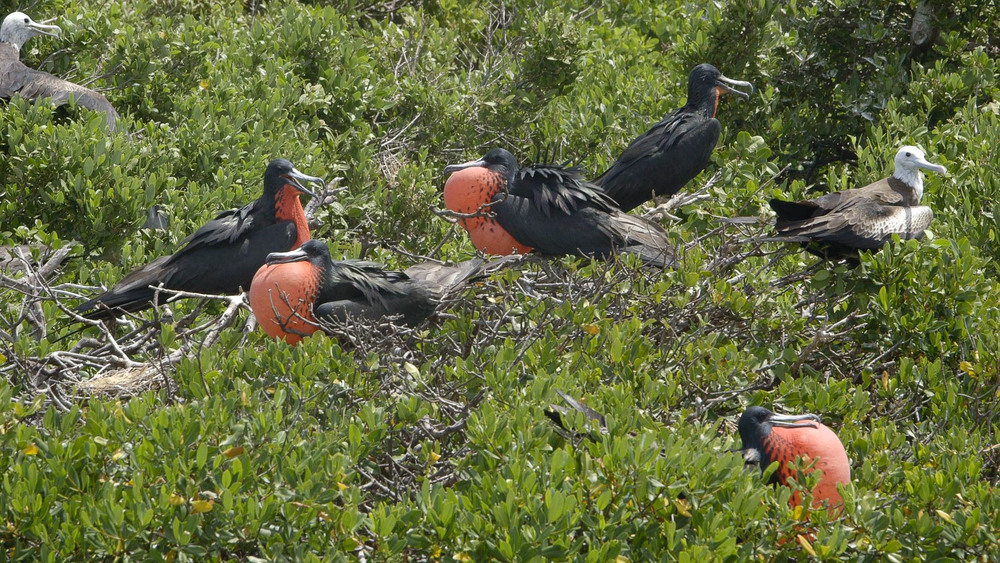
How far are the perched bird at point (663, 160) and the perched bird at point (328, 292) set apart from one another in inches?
50.6

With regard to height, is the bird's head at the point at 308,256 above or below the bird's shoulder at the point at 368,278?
above

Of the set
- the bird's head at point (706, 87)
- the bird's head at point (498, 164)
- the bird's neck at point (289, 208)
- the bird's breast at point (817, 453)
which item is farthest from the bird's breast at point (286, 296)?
the bird's head at point (706, 87)

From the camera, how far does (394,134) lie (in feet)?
20.0

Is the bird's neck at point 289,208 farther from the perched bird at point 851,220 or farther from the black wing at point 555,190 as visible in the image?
the perched bird at point 851,220

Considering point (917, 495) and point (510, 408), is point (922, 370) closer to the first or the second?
point (917, 495)

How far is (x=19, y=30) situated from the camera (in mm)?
6363

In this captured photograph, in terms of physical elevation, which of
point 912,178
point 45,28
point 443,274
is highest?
point 912,178

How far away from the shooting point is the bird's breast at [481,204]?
4.72 meters

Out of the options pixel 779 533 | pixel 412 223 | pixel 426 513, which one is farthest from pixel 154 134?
pixel 779 533

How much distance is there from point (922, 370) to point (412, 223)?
243cm

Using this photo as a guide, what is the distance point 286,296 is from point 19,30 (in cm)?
364

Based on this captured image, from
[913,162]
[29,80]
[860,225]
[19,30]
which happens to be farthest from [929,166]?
[19,30]

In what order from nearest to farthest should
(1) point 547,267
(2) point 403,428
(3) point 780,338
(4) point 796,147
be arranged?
1. (2) point 403,428
2. (3) point 780,338
3. (1) point 547,267
4. (4) point 796,147

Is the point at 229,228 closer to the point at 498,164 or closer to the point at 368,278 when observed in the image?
the point at 368,278
